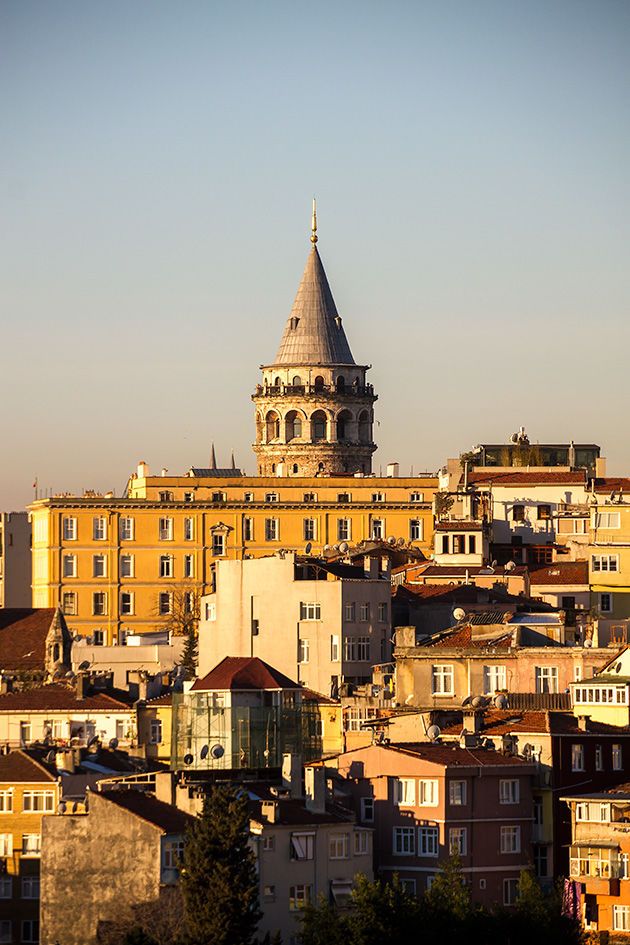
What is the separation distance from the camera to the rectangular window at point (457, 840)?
87.0 m

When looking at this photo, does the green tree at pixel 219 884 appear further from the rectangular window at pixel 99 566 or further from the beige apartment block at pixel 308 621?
the rectangular window at pixel 99 566

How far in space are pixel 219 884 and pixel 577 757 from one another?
52.3ft

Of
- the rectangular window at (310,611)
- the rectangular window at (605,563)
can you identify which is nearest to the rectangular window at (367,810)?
the rectangular window at (310,611)

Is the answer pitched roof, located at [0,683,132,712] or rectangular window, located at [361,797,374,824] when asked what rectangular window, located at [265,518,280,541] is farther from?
rectangular window, located at [361,797,374,824]

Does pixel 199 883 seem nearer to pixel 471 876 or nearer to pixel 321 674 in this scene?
pixel 471 876

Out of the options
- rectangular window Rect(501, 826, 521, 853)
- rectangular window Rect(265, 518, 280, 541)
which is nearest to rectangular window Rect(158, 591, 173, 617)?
rectangular window Rect(265, 518, 280, 541)

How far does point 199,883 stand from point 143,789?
7.68 m

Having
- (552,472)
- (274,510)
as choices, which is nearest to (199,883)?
(552,472)

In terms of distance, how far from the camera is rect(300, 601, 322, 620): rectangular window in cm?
11119

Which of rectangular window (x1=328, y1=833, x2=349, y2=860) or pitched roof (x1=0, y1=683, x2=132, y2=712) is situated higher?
pitched roof (x1=0, y1=683, x2=132, y2=712)

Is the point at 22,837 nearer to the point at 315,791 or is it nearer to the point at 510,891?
the point at 315,791

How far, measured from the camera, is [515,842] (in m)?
88.9

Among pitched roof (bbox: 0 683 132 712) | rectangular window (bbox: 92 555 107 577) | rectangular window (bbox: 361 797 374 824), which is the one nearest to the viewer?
rectangular window (bbox: 361 797 374 824)

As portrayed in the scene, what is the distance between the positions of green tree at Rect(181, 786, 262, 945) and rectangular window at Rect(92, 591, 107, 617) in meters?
96.2
